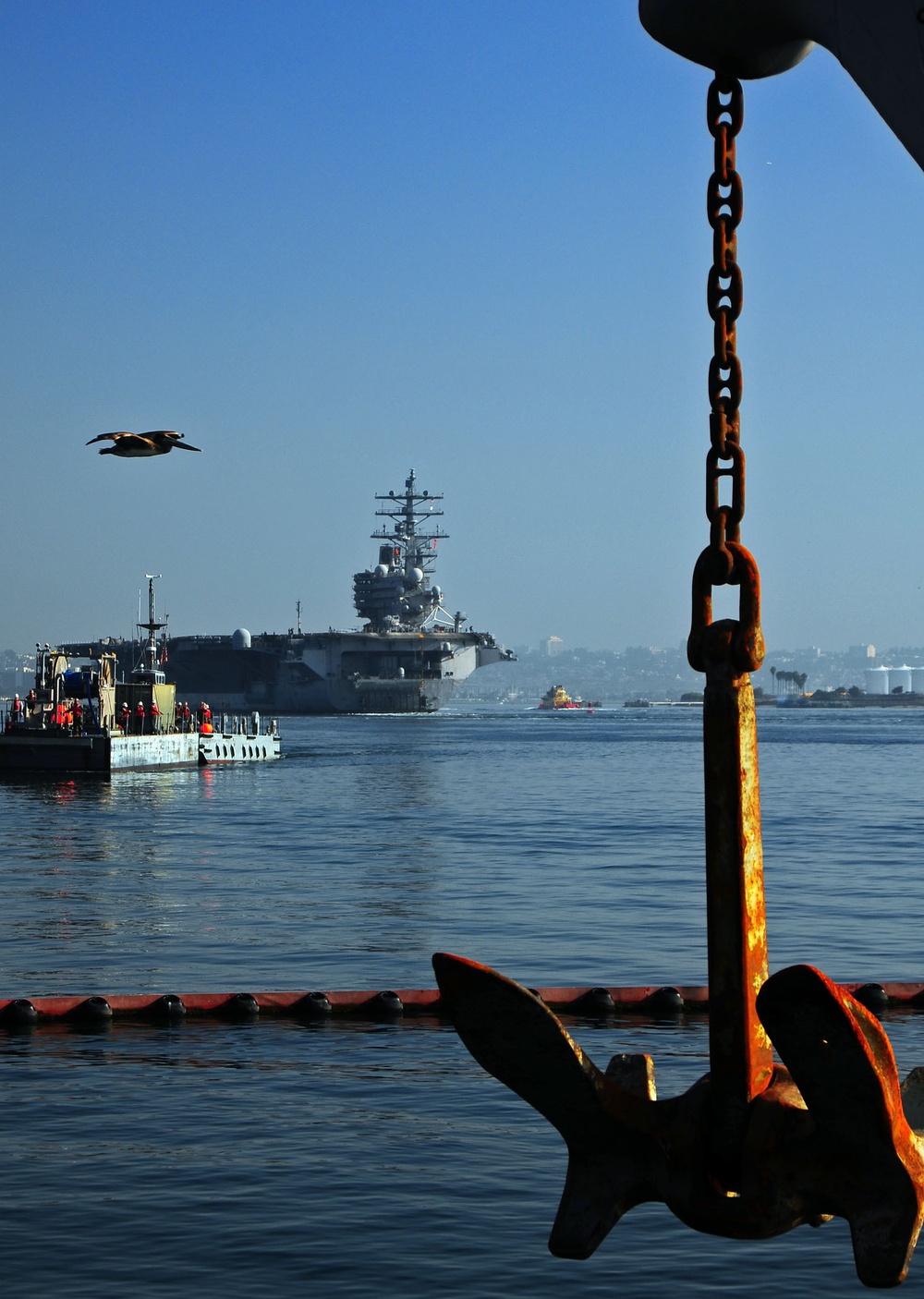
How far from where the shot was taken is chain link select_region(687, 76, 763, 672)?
12.7ft

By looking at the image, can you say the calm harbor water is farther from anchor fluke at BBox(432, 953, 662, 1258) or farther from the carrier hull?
the carrier hull


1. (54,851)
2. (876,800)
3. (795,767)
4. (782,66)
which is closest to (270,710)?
(795,767)

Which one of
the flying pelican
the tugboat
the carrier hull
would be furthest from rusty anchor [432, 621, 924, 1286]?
the carrier hull

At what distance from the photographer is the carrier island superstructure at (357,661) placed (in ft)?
426

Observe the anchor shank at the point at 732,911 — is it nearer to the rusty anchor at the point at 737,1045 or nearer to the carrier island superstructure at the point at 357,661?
the rusty anchor at the point at 737,1045

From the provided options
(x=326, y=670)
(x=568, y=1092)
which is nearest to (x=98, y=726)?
(x=568, y=1092)

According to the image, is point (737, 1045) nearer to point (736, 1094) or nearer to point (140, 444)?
point (736, 1094)

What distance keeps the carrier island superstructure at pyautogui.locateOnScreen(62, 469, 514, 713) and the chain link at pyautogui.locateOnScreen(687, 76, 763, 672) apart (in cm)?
12434

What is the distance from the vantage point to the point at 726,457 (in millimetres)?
3904

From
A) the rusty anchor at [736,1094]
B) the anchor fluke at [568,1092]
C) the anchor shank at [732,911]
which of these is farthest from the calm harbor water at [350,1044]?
the anchor shank at [732,911]

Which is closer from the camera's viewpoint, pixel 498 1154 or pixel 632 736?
pixel 498 1154

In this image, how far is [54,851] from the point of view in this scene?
27.4m

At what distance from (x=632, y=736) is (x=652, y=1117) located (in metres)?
104

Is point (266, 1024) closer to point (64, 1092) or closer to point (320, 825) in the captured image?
point (64, 1092)
